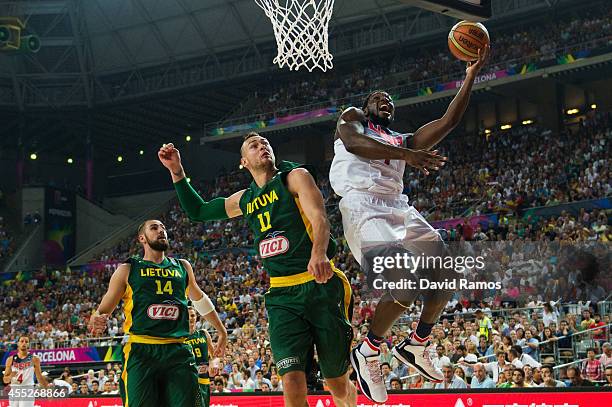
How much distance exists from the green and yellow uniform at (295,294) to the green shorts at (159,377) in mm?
1649

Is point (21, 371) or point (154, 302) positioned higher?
→ point (21, 371)

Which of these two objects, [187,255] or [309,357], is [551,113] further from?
[309,357]

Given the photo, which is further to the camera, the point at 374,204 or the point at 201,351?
the point at 201,351

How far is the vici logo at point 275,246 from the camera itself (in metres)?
5.45

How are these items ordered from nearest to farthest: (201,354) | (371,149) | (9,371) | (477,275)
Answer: (371,149)
(201,354)
(477,275)
(9,371)

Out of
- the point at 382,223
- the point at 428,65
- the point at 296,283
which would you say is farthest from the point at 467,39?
the point at 428,65

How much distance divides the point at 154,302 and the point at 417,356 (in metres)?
2.44

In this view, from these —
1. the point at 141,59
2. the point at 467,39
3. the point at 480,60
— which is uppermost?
the point at 141,59

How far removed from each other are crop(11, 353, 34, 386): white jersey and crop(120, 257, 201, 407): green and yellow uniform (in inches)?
316

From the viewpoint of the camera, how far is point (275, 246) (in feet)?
17.9

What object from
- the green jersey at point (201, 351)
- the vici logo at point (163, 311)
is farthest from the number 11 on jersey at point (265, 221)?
the green jersey at point (201, 351)

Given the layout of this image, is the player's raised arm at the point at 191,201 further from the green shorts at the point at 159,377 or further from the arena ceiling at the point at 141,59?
the arena ceiling at the point at 141,59

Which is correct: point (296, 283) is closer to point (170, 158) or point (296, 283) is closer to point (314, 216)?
point (314, 216)

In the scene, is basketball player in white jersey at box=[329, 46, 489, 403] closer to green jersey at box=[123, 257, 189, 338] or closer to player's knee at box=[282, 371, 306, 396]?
player's knee at box=[282, 371, 306, 396]
